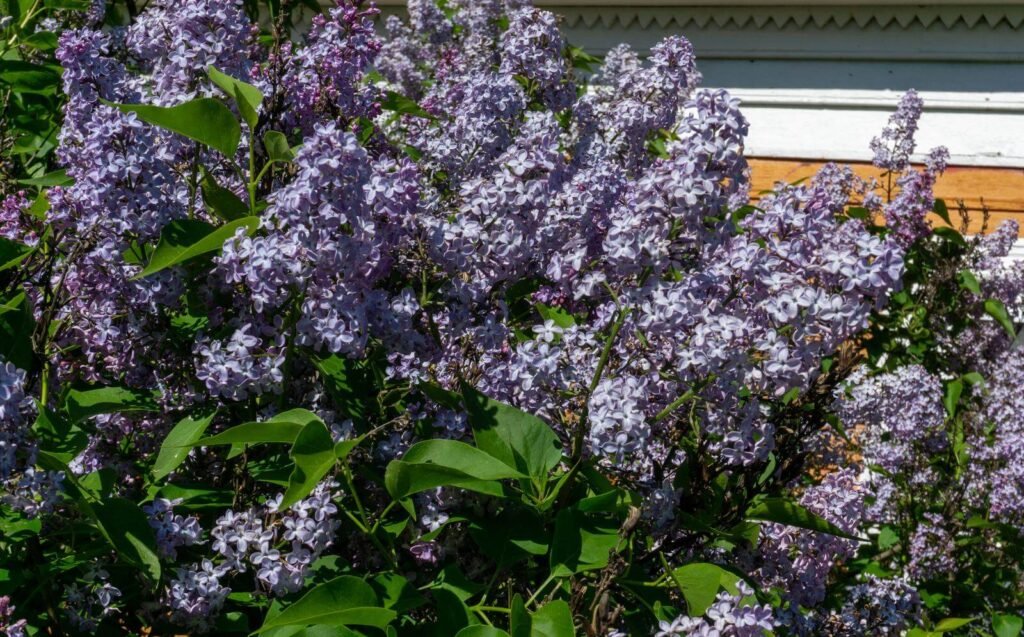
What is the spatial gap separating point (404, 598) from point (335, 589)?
0.46 ft

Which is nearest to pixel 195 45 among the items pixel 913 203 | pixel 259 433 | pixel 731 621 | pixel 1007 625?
pixel 259 433

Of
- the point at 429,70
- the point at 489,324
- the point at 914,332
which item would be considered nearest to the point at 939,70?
the point at 914,332

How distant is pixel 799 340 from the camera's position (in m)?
1.72

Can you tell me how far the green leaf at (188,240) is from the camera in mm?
1731

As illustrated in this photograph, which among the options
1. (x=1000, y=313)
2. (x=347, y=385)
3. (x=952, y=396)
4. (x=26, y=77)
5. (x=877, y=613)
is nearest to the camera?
(x=347, y=385)

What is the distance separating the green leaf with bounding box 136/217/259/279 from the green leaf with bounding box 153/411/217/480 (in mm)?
241

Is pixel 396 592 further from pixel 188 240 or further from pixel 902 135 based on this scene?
pixel 902 135

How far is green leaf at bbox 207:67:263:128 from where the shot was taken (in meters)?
1.85

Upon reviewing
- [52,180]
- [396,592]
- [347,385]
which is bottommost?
[396,592]

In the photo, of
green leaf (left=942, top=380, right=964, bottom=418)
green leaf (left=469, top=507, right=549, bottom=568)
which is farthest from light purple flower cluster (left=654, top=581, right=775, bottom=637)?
green leaf (left=942, top=380, right=964, bottom=418)

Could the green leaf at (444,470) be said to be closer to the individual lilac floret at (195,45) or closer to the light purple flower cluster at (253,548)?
the light purple flower cluster at (253,548)

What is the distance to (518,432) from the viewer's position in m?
1.80

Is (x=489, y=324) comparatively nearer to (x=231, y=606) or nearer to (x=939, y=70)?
(x=231, y=606)

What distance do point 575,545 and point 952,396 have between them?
2968 mm
